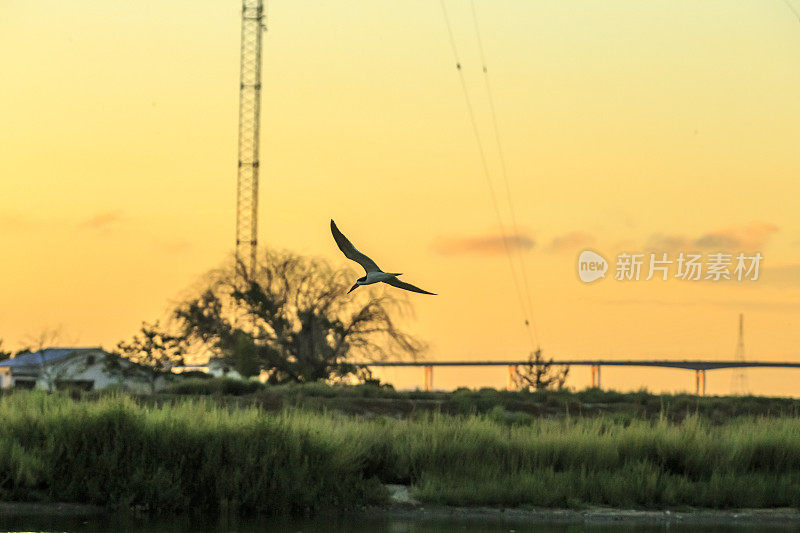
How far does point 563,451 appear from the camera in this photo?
78.1ft

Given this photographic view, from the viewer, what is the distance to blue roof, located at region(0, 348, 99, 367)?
3147 inches

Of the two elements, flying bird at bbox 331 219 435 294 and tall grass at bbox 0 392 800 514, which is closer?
flying bird at bbox 331 219 435 294

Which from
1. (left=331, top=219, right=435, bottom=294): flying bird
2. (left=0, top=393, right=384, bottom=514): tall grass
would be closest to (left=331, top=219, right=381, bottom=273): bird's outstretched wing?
(left=331, top=219, right=435, bottom=294): flying bird

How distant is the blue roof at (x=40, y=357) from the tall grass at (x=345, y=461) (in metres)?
56.9

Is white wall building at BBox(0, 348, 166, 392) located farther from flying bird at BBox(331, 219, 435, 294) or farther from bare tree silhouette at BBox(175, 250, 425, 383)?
flying bird at BBox(331, 219, 435, 294)

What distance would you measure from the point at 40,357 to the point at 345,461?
63568 millimetres

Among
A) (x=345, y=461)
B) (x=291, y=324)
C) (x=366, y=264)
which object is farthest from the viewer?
(x=291, y=324)

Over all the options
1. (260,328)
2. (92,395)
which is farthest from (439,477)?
(260,328)

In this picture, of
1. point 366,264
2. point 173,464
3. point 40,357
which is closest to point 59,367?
point 40,357

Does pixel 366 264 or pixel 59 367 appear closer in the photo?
pixel 366 264

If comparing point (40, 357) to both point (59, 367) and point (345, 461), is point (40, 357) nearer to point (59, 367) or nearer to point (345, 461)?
point (59, 367)

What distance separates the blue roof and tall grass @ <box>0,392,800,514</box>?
56.9 meters

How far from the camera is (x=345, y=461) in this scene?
69.7 feet

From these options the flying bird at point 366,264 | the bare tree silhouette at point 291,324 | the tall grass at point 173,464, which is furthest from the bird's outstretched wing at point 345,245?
the bare tree silhouette at point 291,324
